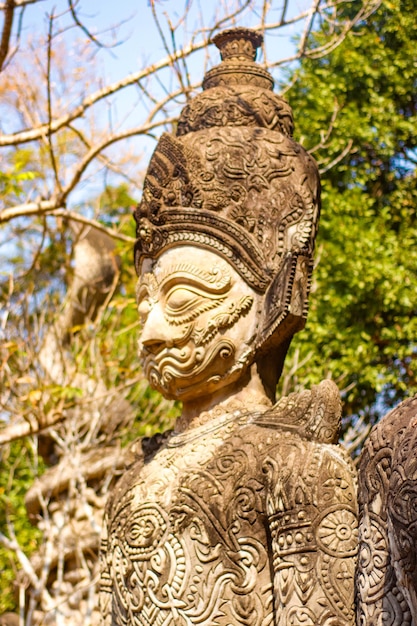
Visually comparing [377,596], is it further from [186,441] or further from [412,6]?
[412,6]

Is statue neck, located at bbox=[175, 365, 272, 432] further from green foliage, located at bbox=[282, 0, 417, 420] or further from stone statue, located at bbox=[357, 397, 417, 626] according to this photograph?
green foliage, located at bbox=[282, 0, 417, 420]

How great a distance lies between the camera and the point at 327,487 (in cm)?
295

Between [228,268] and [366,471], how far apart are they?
46.6 inches

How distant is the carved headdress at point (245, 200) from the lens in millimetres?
3512

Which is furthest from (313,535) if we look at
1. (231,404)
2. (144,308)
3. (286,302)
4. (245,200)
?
(245,200)

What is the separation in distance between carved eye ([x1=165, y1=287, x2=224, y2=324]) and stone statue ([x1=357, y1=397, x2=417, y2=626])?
1.05 meters

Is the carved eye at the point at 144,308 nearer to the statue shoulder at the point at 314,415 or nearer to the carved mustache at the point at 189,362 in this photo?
the carved mustache at the point at 189,362

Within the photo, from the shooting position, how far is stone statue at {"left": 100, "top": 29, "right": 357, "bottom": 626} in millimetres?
2959

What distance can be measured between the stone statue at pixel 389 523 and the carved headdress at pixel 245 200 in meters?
0.93

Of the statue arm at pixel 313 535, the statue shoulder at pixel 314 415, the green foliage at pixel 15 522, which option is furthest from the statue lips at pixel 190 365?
the green foliage at pixel 15 522

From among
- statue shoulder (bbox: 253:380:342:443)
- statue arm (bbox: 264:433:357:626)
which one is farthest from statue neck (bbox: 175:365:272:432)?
statue arm (bbox: 264:433:357:626)

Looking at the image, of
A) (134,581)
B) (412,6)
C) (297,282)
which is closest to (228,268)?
(297,282)

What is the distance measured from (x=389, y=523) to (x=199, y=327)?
1245 mm

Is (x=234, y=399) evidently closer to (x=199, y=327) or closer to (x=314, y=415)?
(x=199, y=327)
